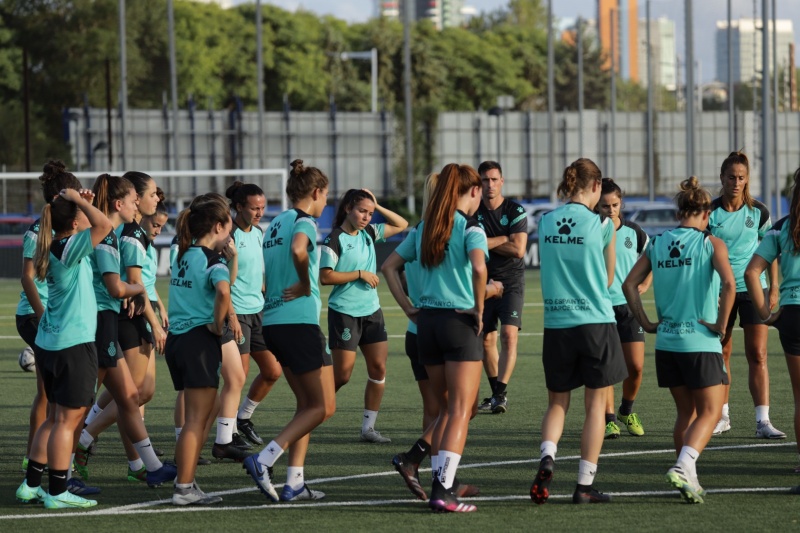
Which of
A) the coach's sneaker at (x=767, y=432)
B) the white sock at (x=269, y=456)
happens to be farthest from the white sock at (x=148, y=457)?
the coach's sneaker at (x=767, y=432)

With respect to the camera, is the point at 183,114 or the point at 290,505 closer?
the point at 290,505

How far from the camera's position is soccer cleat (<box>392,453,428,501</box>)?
7770 millimetres

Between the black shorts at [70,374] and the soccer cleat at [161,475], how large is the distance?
0.89 metres

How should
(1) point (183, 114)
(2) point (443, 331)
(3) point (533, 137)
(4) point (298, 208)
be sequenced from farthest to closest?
(3) point (533, 137), (1) point (183, 114), (4) point (298, 208), (2) point (443, 331)

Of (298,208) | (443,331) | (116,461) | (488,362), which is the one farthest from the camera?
(488,362)

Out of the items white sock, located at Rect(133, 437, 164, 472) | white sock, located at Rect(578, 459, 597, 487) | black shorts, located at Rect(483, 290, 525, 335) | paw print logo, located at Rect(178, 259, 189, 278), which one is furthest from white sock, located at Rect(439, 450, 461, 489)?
black shorts, located at Rect(483, 290, 525, 335)

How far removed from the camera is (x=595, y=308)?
7.58m

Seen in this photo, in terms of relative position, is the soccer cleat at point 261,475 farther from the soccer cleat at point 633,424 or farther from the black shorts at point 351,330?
the soccer cleat at point 633,424

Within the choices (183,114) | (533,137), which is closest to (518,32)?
(533,137)

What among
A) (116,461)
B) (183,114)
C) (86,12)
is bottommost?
(116,461)

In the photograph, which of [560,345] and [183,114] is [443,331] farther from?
[183,114]

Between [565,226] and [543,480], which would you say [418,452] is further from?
[565,226]

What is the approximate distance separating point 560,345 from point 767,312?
1.65m

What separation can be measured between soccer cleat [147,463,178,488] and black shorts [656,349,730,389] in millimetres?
3081
